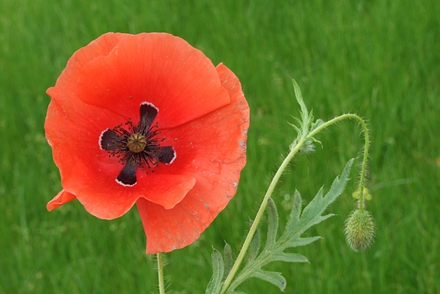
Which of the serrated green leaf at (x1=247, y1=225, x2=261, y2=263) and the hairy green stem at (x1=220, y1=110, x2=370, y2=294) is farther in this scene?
the serrated green leaf at (x1=247, y1=225, x2=261, y2=263)

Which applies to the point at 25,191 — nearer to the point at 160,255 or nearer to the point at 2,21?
the point at 2,21

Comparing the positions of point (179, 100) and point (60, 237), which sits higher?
point (179, 100)

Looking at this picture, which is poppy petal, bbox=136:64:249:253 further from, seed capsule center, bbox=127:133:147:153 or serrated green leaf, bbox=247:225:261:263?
serrated green leaf, bbox=247:225:261:263

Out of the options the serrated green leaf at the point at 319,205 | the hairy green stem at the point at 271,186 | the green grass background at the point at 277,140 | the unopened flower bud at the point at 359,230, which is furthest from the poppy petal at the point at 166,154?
the green grass background at the point at 277,140

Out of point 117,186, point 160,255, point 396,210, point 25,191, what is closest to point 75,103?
point 117,186

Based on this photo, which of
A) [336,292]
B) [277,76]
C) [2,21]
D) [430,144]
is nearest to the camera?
[336,292]

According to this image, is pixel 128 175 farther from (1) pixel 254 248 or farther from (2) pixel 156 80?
(1) pixel 254 248

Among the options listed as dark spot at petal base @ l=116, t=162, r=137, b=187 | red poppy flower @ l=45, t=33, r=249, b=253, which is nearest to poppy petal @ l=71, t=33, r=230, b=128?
red poppy flower @ l=45, t=33, r=249, b=253
